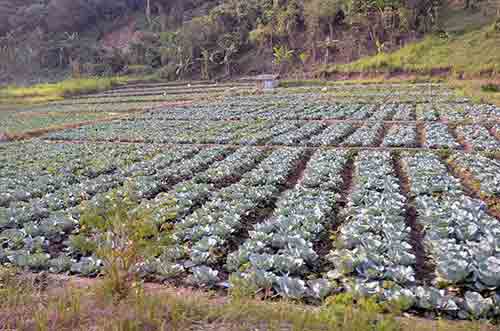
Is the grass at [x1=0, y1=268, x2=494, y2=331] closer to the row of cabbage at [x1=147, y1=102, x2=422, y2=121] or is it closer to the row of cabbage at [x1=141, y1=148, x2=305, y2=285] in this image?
the row of cabbage at [x1=141, y1=148, x2=305, y2=285]

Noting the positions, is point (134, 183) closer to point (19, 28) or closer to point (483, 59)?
point (483, 59)

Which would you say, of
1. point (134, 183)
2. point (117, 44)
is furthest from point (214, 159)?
point (117, 44)

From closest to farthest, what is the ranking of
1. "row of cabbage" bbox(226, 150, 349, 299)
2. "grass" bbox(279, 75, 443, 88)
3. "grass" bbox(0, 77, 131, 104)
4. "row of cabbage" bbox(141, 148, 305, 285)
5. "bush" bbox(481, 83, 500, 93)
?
"row of cabbage" bbox(226, 150, 349, 299) < "row of cabbage" bbox(141, 148, 305, 285) < "bush" bbox(481, 83, 500, 93) < "grass" bbox(279, 75, 443, 88) < "grass" bbox(0, 77, 131, 104)

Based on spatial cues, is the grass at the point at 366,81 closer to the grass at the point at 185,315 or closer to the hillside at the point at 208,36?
the hillside at the point at 208,36

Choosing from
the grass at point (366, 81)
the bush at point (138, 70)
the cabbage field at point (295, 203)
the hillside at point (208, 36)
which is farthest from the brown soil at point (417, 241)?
the bush at point (138, 70)

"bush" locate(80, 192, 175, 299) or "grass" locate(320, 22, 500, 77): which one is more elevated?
"grass" locate(320, 22, 500, 77)

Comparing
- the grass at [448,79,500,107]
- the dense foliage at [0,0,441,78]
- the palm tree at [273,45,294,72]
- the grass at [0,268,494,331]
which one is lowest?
the grass at [0,268,494,331]

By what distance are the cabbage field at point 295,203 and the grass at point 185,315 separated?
1.57 feet

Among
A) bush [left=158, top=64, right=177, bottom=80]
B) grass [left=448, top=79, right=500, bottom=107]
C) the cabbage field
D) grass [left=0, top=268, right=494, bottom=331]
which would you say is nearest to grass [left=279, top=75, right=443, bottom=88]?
grass [left=448, top=79, right=500, bottom=107]

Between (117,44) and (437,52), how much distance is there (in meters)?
61.2

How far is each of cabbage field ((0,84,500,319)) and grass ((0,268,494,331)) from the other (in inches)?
18.8

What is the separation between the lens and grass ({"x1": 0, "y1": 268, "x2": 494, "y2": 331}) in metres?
4.06

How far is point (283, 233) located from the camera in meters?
6.75

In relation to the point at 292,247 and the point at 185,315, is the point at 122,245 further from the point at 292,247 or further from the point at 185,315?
the point at 292,247
